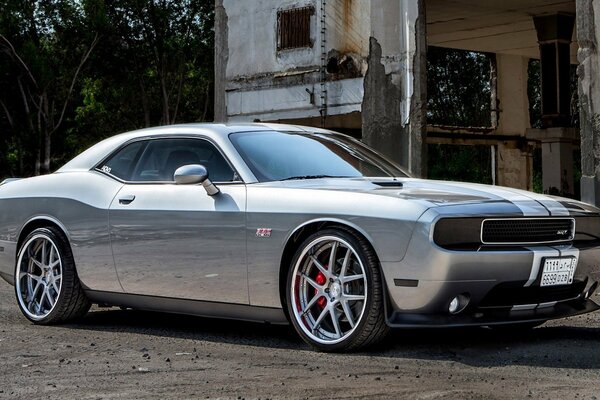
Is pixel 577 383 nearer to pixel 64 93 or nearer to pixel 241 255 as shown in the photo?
pixel 241 255

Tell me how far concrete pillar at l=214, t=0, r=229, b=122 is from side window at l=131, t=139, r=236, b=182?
43.9 feet

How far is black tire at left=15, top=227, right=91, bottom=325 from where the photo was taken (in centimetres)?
806

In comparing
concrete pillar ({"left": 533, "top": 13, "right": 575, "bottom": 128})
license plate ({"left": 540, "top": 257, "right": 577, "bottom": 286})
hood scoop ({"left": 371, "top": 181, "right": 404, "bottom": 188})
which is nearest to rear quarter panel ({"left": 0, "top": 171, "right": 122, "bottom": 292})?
hood scoop ({"left": 371, "top": 181, "right": 404, "bottom": 188})

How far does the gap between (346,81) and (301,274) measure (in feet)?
→ 39.9

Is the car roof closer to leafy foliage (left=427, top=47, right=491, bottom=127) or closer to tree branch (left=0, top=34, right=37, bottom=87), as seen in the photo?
tree branch (left=0, top=34, right=37, bottom=87)

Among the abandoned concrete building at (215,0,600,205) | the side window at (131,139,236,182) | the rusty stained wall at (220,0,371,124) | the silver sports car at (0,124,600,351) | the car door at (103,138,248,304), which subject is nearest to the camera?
the silver sports car at (0,124,600,351)

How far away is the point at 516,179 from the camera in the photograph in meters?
28.4

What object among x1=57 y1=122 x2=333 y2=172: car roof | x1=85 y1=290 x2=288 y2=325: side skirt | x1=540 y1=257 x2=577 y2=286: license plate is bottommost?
x1=85 y1=290 x2=288 y2=325: side skirt

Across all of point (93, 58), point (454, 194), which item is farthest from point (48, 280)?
point (93, 58)

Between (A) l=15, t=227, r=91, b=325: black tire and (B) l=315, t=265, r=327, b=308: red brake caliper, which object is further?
(A) l=15, t=227, r=91, b=325: black tire

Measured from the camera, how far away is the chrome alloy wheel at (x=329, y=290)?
6430 mm

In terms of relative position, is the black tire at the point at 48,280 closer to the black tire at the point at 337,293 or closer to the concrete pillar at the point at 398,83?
the black tire at the point at 337,293

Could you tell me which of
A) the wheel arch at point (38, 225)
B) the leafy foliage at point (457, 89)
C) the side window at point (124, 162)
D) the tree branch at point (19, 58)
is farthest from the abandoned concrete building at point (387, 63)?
the leafy foliage at point (457, 89)

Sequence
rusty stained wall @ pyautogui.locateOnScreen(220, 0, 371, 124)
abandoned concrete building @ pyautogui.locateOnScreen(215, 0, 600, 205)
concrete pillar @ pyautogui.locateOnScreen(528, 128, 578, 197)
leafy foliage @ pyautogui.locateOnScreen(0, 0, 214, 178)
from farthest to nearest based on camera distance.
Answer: leafy foliage @ pyautogui.locateOnScreen(0, 0, 214, 178) < concrete pillar @ pyautogui.locateOnScreen(528, 128, 578, 197) < rusty stained wall @ pyautogui.locateOnScreen(220, 0, 371, 124) < abandoned concrete building @ pyautogui.locateOnScreen(215, 0, 600, 205)
